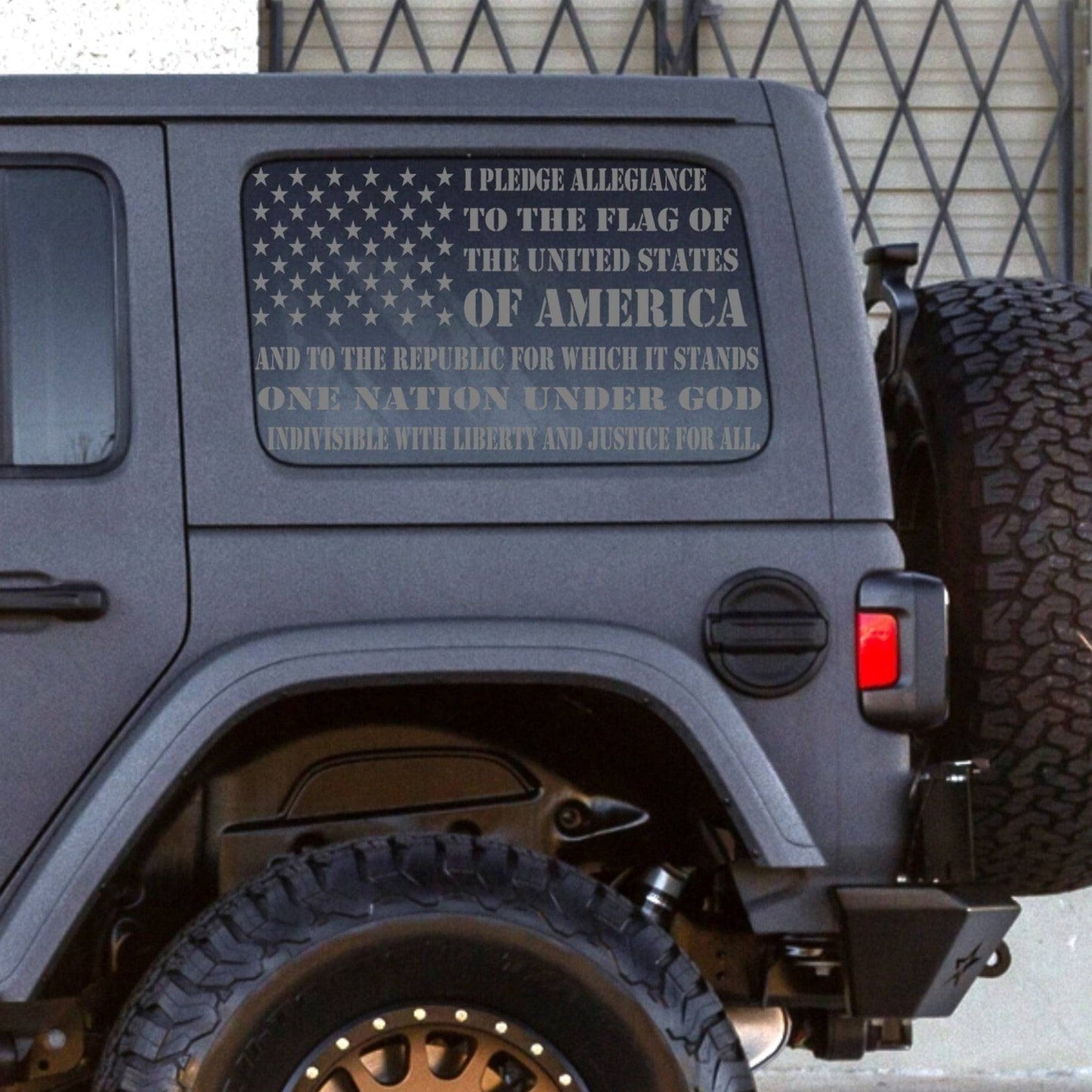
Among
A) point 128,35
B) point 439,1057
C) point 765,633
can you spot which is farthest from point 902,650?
point 128,35

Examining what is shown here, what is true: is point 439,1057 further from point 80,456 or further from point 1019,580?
point 1019,580

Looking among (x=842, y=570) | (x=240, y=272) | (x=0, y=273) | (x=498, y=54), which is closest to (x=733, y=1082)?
(x=842, y=570)

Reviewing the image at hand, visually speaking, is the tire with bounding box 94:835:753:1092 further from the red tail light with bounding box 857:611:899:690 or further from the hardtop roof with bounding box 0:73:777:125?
the hardtop roof with bounding box 0:73:777:125

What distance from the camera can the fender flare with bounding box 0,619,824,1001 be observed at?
2439 mm

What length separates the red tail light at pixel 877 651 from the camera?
2613 mm

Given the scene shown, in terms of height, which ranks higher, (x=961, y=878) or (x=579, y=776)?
(x=579, y=776)

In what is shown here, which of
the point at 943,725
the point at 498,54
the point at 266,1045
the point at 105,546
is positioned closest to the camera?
the point at 266,1045

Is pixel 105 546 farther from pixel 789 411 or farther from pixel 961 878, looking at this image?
pixel 961 878

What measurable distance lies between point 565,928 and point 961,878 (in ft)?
1.99

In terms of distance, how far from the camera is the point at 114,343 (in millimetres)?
2615

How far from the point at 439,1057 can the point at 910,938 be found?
0.70 meters

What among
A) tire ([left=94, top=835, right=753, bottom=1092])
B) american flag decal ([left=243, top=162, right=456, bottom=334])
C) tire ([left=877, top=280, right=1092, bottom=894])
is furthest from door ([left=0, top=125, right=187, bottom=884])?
tire ([left=877, top=280, right=1092, bottom=894])

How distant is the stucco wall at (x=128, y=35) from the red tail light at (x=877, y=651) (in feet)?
13.5

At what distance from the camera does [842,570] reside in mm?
2619
